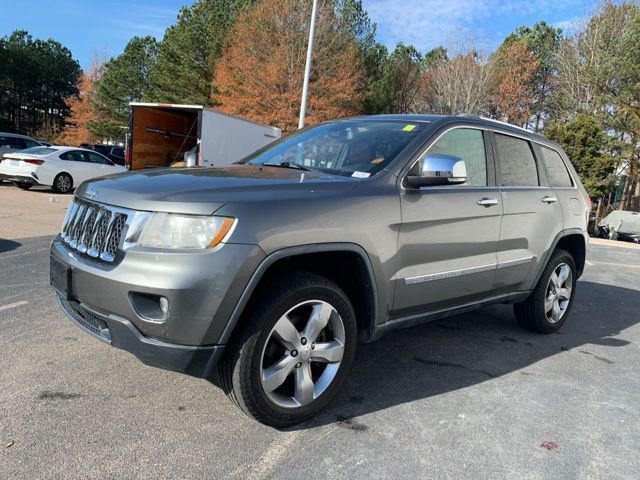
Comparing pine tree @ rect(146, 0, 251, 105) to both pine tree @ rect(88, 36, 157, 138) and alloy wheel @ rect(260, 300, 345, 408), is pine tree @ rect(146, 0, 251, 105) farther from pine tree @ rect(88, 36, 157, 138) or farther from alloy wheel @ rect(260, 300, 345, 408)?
alloy wheel @ rect(260, 300, 345, 408)

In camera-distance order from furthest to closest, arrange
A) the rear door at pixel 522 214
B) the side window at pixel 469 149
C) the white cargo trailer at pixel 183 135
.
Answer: the white cargo trailer at pixel 183 135 → the rear door at pixel 522 214 → the side window at pixel 469 149

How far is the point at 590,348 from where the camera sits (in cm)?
471

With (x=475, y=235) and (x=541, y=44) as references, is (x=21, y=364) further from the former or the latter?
(x=541, y=44)

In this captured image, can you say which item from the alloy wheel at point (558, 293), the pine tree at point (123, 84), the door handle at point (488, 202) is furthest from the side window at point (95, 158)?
the pine tree at point (123, 84)

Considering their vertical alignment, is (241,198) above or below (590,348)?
above

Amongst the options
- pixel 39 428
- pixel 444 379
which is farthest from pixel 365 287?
pixel 39 428

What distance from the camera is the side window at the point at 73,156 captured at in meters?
15.8

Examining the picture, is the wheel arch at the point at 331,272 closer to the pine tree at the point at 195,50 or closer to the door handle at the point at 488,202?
the door handle at the point at 488,202

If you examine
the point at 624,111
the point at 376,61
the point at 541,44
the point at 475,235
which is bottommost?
the point at 475,235

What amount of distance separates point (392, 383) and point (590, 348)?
2.23 meters

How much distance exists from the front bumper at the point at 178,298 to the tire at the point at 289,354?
168 millimetres

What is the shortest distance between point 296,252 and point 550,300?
3182 millimetres

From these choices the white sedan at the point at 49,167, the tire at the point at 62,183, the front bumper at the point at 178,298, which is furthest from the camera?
the tire at the point at 62,183

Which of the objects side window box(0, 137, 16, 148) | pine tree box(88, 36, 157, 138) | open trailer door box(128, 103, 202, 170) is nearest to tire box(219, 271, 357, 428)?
open trailer door box(128, 103, 202, 170)
